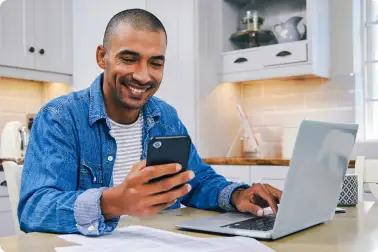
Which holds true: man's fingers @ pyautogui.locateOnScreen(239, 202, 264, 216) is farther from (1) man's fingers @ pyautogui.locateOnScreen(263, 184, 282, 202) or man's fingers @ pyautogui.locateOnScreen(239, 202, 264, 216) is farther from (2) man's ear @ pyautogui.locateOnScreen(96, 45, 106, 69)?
(2) man's ear @ pyautogui.locateOnScreen(96, 45, 106, 69)

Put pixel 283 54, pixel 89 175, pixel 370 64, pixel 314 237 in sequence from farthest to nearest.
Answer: pixel 370 64 → pixel 283 54 → pixel 89 175 → pixel 314 237

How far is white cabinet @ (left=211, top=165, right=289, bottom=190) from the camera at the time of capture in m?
2.50

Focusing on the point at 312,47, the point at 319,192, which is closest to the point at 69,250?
the point at 319,192

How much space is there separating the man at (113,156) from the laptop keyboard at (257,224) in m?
0.04

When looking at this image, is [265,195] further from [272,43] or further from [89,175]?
[272,43]

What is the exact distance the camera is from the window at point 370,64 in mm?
2892

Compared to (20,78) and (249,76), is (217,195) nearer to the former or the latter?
(249,76)

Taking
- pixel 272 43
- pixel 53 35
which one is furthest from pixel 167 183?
pixel 53 35

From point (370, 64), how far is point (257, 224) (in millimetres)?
2303

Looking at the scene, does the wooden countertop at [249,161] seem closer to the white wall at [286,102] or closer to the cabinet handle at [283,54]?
the white wall at [286,102]

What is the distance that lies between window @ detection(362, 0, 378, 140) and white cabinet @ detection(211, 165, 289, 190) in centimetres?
73

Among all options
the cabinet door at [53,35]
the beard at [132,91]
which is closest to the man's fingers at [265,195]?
the beard at [132,91]

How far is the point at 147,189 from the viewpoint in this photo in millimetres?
801

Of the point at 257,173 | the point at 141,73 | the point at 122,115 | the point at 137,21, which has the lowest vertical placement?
the point at 257,173
